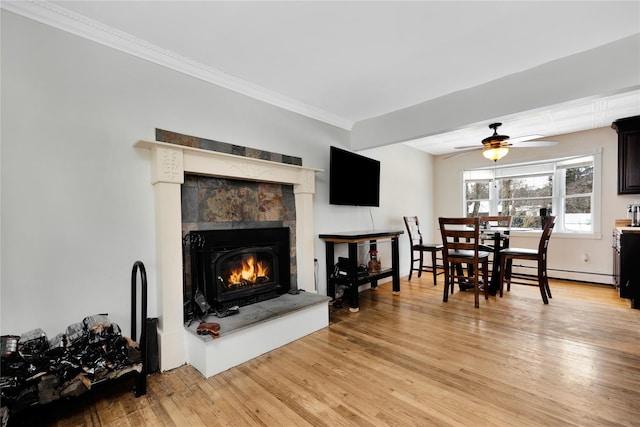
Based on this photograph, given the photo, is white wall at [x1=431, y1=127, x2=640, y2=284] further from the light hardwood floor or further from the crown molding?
the crown molding

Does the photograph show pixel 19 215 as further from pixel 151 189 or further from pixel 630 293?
pixel 630 293

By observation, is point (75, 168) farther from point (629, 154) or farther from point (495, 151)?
point (629, 154)

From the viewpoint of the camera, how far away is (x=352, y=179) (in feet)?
12.1

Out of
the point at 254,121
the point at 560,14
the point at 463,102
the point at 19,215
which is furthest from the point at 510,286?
the point at 19,215

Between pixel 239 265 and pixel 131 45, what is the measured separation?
193cm

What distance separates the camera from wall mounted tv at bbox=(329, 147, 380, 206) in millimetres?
3436

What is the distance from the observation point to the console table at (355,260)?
322 centimetres

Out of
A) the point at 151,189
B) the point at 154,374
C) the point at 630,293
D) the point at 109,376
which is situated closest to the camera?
the point at 109,376

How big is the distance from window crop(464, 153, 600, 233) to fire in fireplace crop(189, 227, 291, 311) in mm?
4354

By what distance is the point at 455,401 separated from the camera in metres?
1.67

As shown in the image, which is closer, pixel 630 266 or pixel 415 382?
pixel 415 382

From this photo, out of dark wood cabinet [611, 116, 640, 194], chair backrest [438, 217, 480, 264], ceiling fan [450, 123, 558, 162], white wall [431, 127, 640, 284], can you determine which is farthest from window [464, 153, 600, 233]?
chair backrest [438, 217, 480, 264]

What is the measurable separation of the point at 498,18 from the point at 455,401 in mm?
2449

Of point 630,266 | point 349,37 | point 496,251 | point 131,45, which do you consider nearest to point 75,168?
point 131,45
